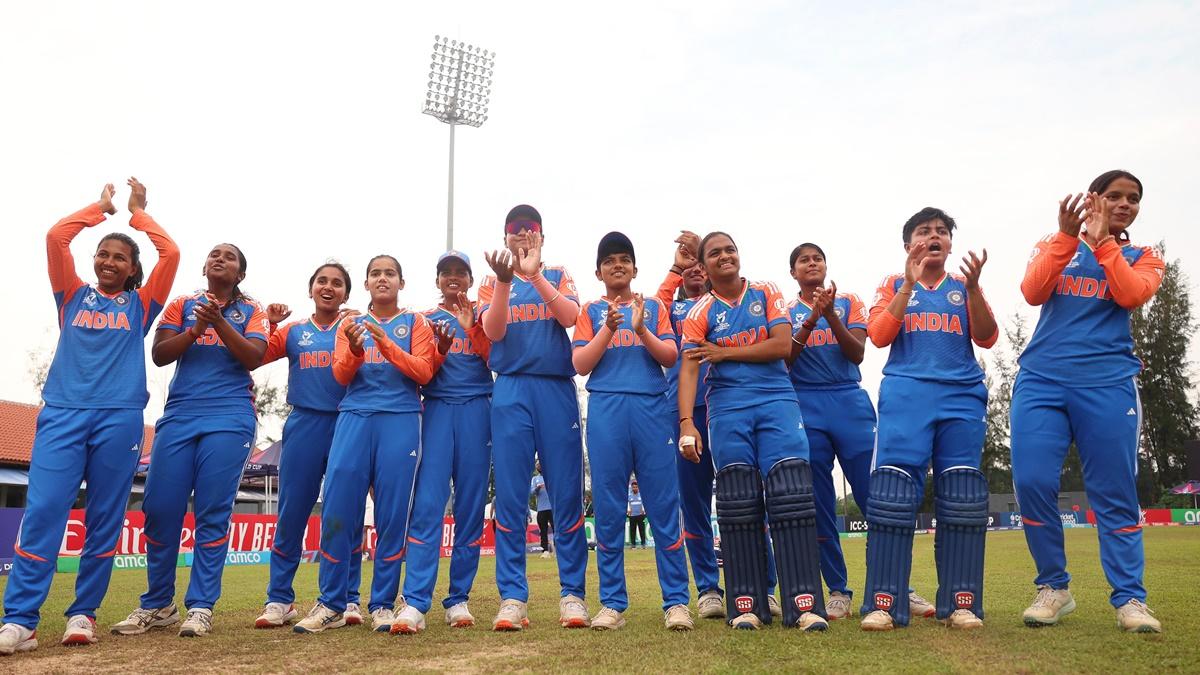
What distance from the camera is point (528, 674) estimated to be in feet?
12.6

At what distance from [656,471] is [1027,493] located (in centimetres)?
221

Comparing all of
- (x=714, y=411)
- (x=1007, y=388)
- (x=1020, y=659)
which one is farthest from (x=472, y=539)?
(x=1007, y=388)

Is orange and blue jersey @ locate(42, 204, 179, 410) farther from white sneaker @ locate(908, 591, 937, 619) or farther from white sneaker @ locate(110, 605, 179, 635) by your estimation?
white sneaker @ locate(908, 591, 937, 619)

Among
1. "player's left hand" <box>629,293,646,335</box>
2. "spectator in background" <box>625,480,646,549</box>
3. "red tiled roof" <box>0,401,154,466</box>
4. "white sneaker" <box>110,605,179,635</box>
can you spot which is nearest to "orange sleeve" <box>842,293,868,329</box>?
"player's left hand" <box>629,293,646,335</box>

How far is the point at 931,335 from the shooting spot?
5.42m

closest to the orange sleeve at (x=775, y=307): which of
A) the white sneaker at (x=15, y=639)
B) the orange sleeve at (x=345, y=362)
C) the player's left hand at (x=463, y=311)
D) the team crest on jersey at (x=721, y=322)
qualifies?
the team crest on jersey at (x=721, y=322)

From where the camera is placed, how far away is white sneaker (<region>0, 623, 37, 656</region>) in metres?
4.92

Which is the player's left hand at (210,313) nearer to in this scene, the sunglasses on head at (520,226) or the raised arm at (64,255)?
the raised arm at (64,255)

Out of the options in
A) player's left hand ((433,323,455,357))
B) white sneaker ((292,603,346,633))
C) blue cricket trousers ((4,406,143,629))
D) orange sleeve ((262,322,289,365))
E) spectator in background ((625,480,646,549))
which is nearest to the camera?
blue cricket trousers ((4,406,143,629))

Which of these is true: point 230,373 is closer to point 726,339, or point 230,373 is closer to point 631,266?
point 631,266

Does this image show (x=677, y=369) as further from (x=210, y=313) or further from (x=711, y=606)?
(x=210, y=313)

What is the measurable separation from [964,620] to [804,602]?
2.92 feet

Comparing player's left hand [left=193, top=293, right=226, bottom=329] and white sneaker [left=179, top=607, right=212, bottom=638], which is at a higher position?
player's left hand [left=193, top=293, right=226, bottom=329]

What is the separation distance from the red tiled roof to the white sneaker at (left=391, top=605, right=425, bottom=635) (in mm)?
26576
